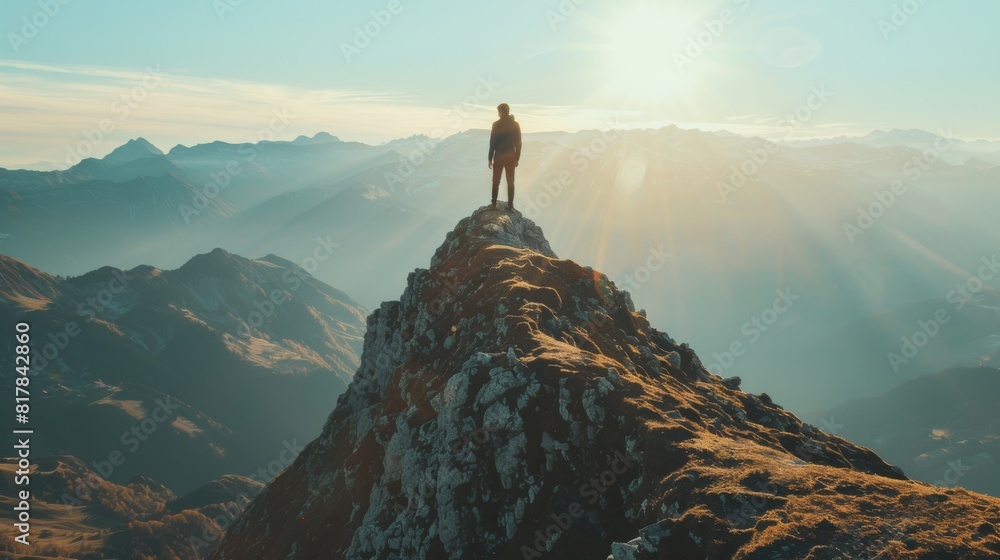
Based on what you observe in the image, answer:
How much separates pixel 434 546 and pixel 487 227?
1268 inches

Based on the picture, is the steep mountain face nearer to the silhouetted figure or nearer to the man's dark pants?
the man's dark pants

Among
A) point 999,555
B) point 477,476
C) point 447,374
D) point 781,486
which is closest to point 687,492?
point 781,486

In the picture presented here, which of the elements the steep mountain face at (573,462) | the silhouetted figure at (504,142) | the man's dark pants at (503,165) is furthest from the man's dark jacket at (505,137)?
the steep mountain face at (573,462)

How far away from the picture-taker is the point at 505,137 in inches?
1837

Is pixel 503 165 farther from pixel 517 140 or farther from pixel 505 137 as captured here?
pixel 505 137

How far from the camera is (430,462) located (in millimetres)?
29375

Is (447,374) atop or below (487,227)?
below

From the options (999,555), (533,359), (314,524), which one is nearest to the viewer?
(999,555)

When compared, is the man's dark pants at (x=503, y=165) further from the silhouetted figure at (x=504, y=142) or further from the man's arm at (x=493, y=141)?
the man's arm at (x=493, y=141)

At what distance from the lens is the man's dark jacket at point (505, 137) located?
46625 mm

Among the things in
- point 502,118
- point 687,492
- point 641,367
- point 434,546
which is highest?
point 502,118

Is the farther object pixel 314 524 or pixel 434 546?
pixel 314 524

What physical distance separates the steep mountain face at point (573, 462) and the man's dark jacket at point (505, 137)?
816cm

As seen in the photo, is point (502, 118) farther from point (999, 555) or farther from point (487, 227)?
point (999, 555)
